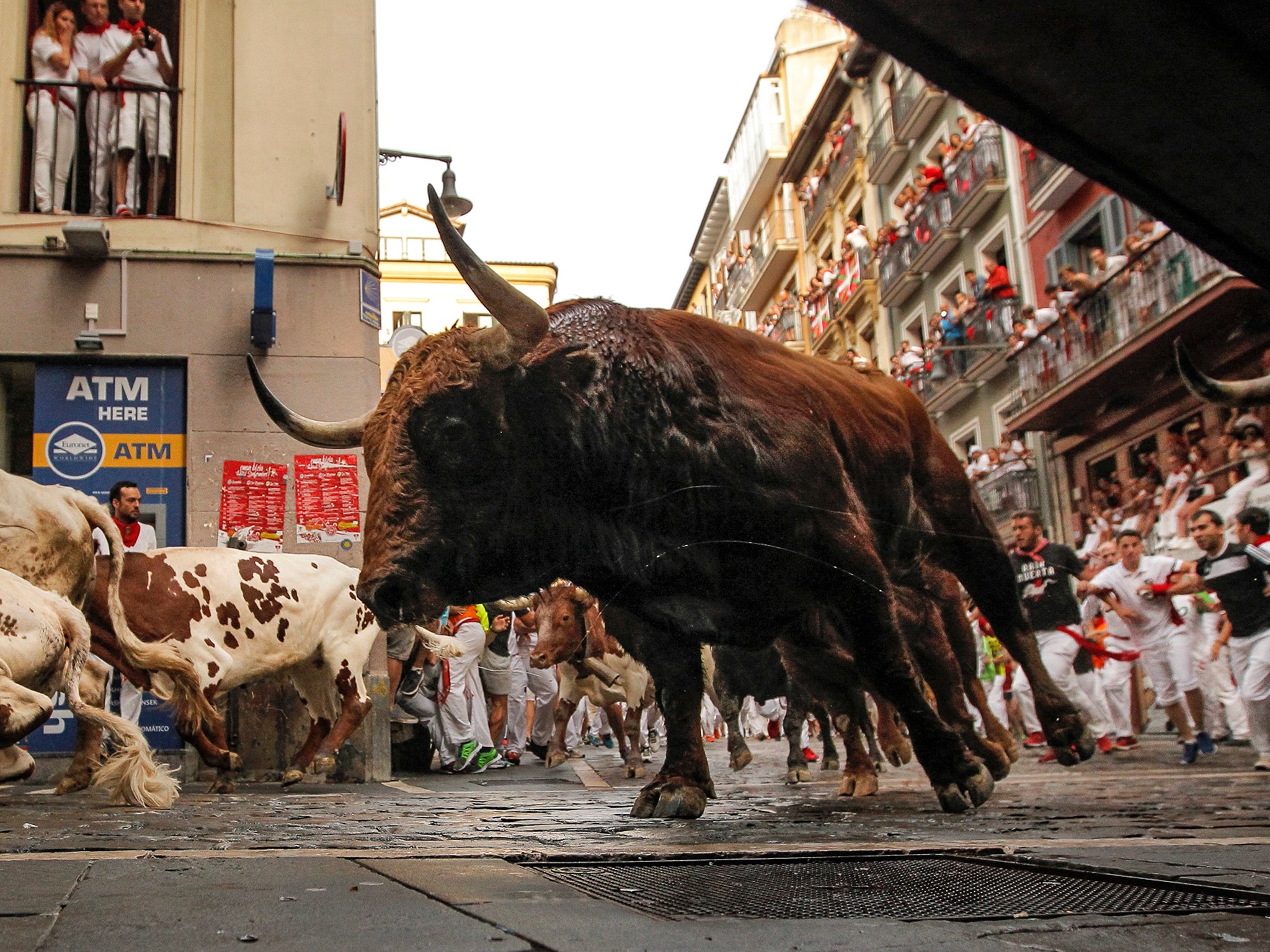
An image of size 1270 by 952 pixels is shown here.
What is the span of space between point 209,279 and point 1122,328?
7.06 metres

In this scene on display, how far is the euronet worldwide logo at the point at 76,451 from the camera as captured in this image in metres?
9.84

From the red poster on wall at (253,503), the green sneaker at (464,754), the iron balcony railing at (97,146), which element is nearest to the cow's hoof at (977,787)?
the red poster on wall at (253,503)

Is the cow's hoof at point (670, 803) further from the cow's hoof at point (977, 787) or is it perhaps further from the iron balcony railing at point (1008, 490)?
the iron balcony railing at point (1008, 490)

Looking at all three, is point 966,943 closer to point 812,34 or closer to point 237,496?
point 812,34

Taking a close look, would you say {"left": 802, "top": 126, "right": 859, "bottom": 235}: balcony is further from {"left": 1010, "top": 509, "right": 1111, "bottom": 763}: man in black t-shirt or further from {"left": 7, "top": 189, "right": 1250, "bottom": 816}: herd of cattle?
{"left": 1010, "top": 509, "right": 1111, "bottom": 763}: man in black t-shirt

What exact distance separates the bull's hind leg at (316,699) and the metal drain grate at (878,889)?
6.90m

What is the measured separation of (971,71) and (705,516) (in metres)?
3.25

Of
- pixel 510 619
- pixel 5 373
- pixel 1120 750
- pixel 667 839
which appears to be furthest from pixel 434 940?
pixel 510 619

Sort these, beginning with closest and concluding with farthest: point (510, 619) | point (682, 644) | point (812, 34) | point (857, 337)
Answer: point (812, 34), point (682, 644), point (857, 337), point (510, 619)

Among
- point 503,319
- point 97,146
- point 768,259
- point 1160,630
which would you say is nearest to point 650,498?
point 503,319

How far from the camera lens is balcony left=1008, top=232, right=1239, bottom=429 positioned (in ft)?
10.4

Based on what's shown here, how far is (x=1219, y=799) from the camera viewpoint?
223 inches

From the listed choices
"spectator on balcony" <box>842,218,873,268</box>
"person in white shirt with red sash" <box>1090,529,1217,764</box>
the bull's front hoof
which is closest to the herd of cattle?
"spectator on balcony" <box>842,218,873,268</box>

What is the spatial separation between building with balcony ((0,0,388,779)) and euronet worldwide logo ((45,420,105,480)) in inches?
0.5
